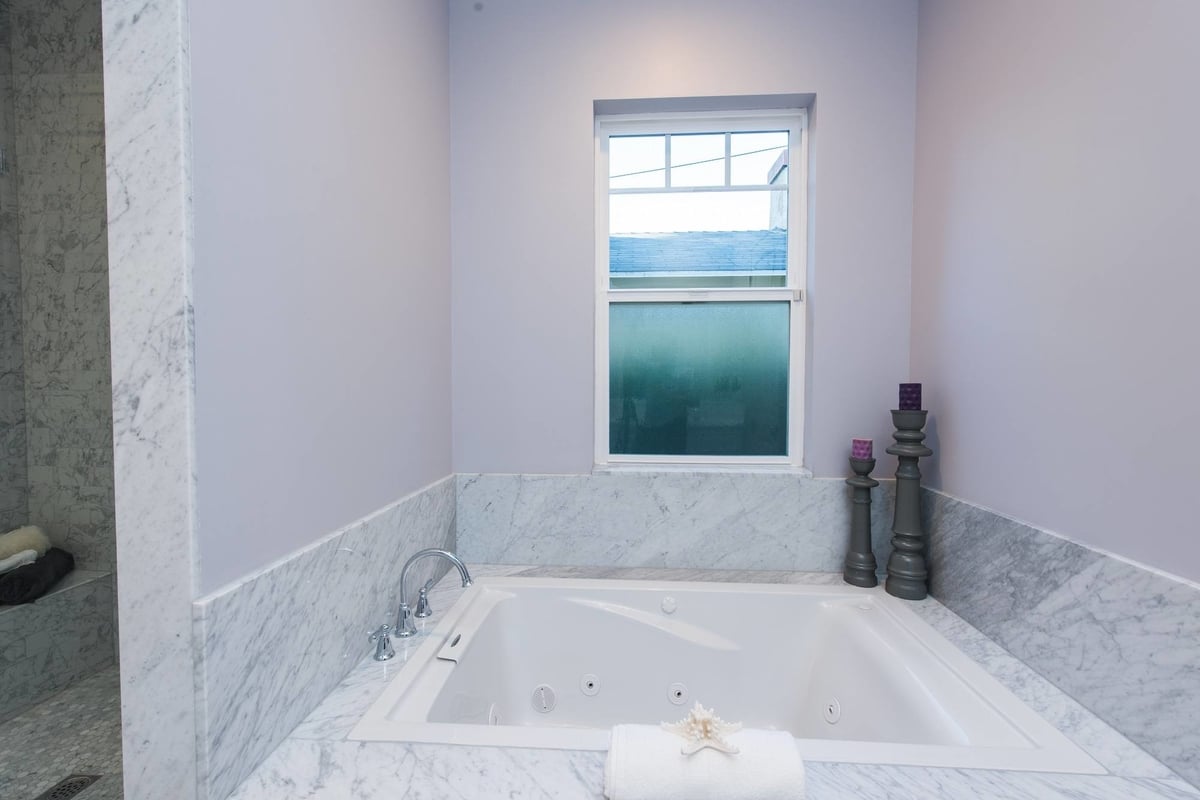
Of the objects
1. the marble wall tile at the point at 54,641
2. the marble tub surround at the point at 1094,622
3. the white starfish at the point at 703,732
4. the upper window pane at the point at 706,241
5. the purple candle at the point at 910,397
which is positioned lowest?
the marble wall tile at the point at 54,641

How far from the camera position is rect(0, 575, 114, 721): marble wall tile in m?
1.71

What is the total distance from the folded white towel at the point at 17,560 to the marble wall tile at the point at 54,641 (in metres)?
0.16

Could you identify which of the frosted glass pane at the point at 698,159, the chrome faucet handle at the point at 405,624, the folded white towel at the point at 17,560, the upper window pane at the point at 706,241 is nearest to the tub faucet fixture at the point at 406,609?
the chrome faucet handle at the point at 405,624

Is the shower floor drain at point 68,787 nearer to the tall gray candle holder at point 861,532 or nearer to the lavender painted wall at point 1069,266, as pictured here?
the tall gray candle holder at point 861,532

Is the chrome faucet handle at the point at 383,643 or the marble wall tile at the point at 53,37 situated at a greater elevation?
the marble wall tile at the point at 53,37

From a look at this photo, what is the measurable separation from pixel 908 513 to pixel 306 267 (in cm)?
183

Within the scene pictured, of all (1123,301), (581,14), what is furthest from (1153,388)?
(581,14)

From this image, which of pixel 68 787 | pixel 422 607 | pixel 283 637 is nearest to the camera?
pixel 283 637

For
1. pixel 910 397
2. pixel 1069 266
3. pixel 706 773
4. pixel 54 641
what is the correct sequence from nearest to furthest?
pixel 706 773
pixel 1069 266
pixel 910 397
pixel 54 641

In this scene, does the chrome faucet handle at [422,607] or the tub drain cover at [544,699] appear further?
the tub drain cover at [544,699]

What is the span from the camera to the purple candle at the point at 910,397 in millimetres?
1686

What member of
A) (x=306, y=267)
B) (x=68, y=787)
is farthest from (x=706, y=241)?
(x=68, y=787)

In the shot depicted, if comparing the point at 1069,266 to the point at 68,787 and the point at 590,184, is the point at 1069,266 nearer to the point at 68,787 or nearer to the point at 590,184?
A: the point at 590,184

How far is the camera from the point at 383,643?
1363mm
